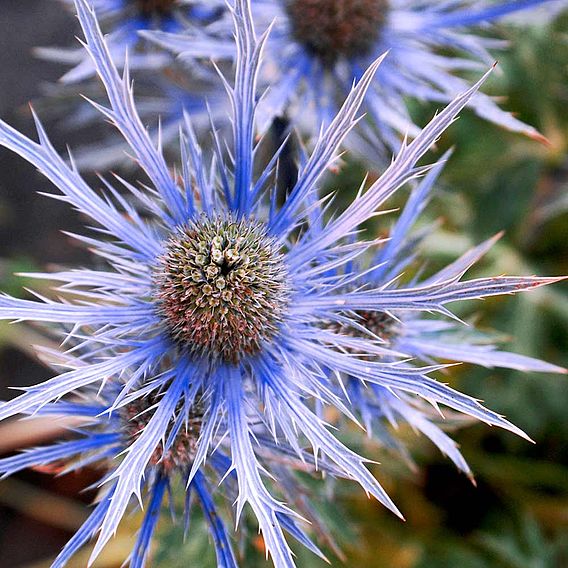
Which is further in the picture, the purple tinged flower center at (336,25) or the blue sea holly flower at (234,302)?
the purple tinged flower center at (336,25)

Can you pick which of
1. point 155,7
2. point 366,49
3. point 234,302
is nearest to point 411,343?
point 234,302

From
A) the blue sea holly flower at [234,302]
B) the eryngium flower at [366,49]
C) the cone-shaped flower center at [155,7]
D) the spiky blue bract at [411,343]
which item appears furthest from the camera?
the cone-shaped flower center at [155,7]

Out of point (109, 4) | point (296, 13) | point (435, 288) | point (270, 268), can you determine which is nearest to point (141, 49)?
point (109, 4)

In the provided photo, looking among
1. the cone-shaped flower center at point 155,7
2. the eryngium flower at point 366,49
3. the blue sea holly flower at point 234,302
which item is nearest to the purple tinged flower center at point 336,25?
the eryngium flower at point 366,49

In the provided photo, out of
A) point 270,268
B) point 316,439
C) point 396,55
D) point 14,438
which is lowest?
point 14,438

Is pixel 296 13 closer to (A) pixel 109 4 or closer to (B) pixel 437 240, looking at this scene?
(A) pixel 109 4

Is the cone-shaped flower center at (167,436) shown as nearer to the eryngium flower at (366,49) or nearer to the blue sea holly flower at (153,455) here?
the blue sea holly flower at (153,455)

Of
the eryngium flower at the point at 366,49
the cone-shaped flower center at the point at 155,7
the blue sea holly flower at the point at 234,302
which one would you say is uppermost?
the cone-shaped flower center at the point at 155,7

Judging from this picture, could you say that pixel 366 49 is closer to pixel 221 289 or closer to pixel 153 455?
pixel 221 289
